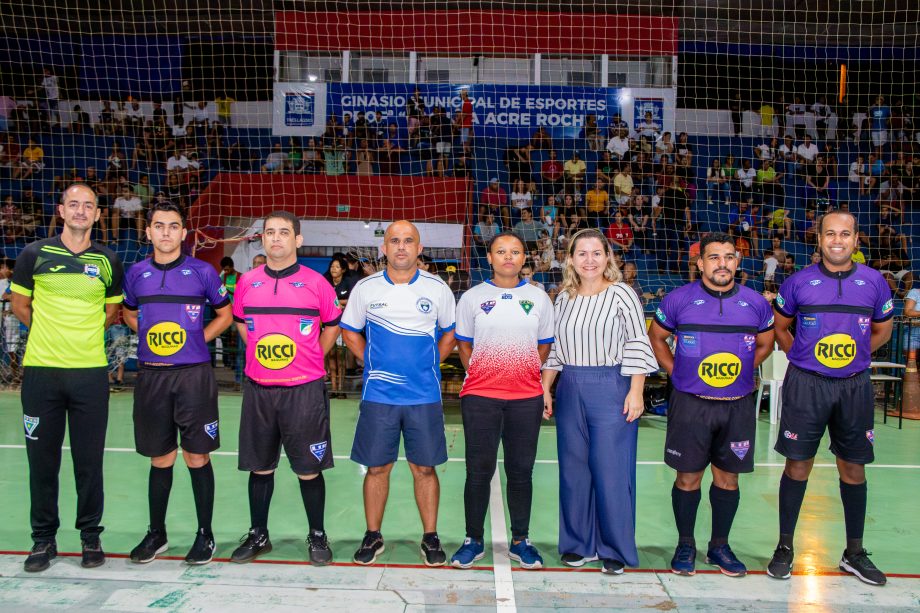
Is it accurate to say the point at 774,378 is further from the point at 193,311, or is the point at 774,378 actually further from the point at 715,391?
the point at 193,311

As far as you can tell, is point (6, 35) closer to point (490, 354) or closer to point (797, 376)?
point (490, 354)

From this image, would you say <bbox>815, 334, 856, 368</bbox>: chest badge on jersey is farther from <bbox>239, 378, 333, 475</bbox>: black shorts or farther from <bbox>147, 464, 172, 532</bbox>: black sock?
<bbox>147, 464, 172, 532</bbox>: black sock

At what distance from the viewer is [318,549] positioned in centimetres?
401

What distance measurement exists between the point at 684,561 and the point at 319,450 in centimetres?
204

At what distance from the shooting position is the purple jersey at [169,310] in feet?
12.9

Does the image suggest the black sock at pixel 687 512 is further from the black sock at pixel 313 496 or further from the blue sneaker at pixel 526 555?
the black sock at pixel 313 496

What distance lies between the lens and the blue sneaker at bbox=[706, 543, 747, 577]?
388 centimetres

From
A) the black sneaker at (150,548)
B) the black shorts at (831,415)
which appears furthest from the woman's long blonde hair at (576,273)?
the black sneaker at (150,548)

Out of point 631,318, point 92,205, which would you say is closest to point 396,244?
point 631,318

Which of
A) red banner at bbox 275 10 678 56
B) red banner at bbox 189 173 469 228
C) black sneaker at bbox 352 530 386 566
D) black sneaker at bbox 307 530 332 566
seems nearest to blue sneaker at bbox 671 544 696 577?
black sneaker at bbox 352 530 386 566

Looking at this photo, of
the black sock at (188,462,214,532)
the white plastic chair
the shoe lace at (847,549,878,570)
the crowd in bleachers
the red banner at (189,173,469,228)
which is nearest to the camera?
the shoe lace at (847,549,878,570)

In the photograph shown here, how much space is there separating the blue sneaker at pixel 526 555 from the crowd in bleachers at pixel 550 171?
8055 mm

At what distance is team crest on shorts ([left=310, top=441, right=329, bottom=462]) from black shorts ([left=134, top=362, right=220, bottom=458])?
0.58 meters

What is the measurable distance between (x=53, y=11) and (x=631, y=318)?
16.1 m
